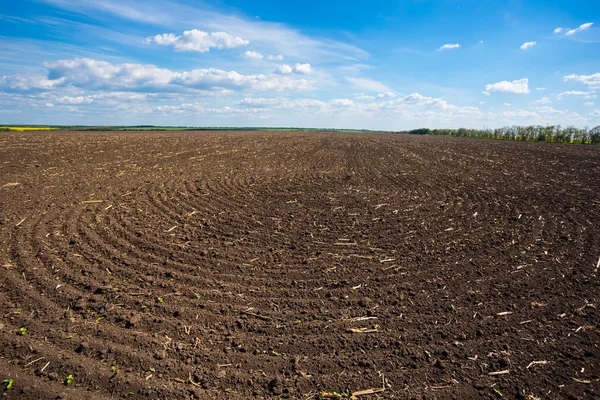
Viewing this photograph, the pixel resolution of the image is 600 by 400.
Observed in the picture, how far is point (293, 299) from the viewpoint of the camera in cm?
462

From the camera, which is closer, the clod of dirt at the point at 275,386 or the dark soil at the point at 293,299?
the clod of dirt at the point at 275,386

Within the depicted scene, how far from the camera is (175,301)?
4.46 m

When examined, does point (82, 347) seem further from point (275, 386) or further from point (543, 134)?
point (543, 134)

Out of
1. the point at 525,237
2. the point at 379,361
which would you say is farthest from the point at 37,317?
the point at 525,237

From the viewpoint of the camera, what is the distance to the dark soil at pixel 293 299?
3.30 meters

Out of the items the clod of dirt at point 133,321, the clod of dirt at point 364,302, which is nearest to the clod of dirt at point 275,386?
the clod of dirt at point 364,302

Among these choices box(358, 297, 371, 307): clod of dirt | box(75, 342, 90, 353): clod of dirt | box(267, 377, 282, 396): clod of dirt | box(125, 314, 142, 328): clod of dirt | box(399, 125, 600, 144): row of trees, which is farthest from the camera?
box(399, 125, 600, 144): row of trees

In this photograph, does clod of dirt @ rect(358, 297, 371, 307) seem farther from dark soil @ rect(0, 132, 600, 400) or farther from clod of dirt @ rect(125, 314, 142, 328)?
clod of dirt @ rect(125, 314, 142, 328)

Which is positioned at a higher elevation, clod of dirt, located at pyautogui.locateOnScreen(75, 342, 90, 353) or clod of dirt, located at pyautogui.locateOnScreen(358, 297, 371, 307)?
clod of dirt, located at pyautogui.locateOnScreen(358, 297, 371, 307)

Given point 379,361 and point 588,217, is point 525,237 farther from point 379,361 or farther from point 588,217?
point 379,361

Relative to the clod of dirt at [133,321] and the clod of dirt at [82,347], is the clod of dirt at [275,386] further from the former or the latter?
the clod of dirt at [82,347]

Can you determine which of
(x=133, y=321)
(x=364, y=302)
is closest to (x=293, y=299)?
(x=364, y=302)

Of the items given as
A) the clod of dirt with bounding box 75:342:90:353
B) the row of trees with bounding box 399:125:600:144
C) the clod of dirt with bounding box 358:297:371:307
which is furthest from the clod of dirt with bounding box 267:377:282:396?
the row of trees with bounding box 399:125:600:144

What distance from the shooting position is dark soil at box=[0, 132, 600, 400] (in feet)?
10.8
